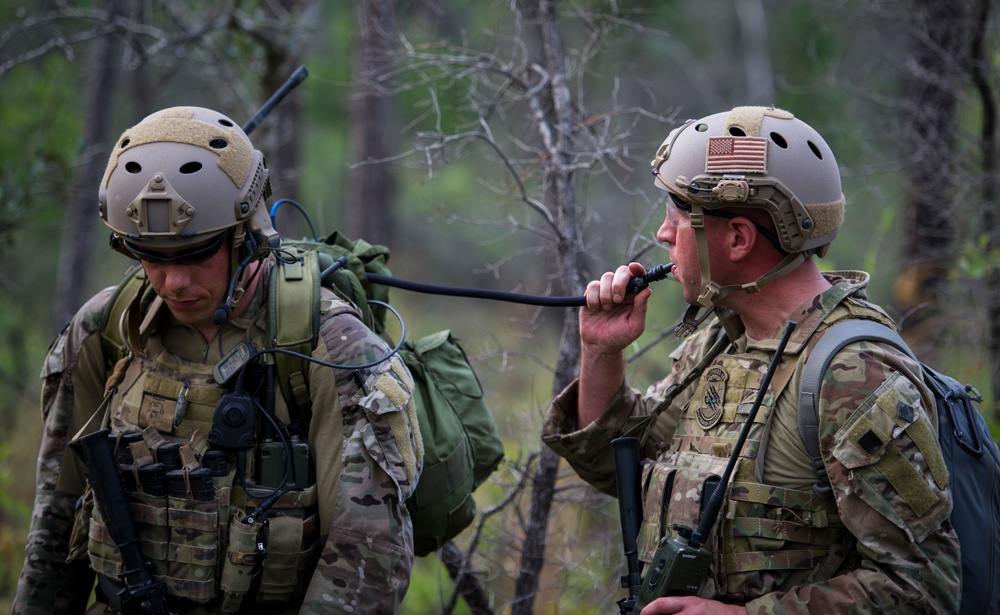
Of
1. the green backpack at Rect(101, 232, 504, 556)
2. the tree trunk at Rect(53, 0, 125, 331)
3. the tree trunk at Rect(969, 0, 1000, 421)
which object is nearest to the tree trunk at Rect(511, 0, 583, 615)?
the green backpack at Rect(101, 232, 504, 556)

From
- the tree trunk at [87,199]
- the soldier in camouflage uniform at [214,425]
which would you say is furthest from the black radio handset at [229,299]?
the tree trunk at [87,199]

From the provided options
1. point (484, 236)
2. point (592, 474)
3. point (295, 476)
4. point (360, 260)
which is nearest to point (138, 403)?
point (295, 476)

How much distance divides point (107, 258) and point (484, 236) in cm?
849

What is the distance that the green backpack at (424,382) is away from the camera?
10.4ft

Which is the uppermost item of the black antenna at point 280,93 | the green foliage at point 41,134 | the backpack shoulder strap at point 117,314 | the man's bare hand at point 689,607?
the green foliage at point 41,134

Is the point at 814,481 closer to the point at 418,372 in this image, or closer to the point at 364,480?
the point at 364,480

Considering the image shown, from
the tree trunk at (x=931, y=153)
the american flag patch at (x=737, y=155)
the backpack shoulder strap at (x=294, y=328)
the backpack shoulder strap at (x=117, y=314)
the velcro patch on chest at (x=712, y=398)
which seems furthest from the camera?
the tree trunk at (x=931, y=153)

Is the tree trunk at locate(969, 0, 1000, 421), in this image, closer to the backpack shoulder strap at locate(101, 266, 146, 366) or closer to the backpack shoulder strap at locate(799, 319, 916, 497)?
the backpack shoulder strap at locate(799, 319, 916, 497)

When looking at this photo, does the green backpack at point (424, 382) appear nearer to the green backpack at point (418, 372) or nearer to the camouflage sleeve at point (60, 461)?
the green backpack at point (418, 372)

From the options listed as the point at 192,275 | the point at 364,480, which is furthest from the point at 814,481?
the point at 192,275

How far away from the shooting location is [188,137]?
316cm

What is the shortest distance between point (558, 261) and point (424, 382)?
3.59 ft

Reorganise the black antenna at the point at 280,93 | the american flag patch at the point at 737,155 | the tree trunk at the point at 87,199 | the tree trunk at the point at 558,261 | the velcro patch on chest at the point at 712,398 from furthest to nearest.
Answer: the tree trunk at the point at 87,199 → the tree trunk at the point at 558,261 → the black antenna at the point at 280,93 → the velcro patch on chest at the point at 712,398 → the american flag patch at the point at 737,155

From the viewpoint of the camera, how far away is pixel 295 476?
3.11 meters
